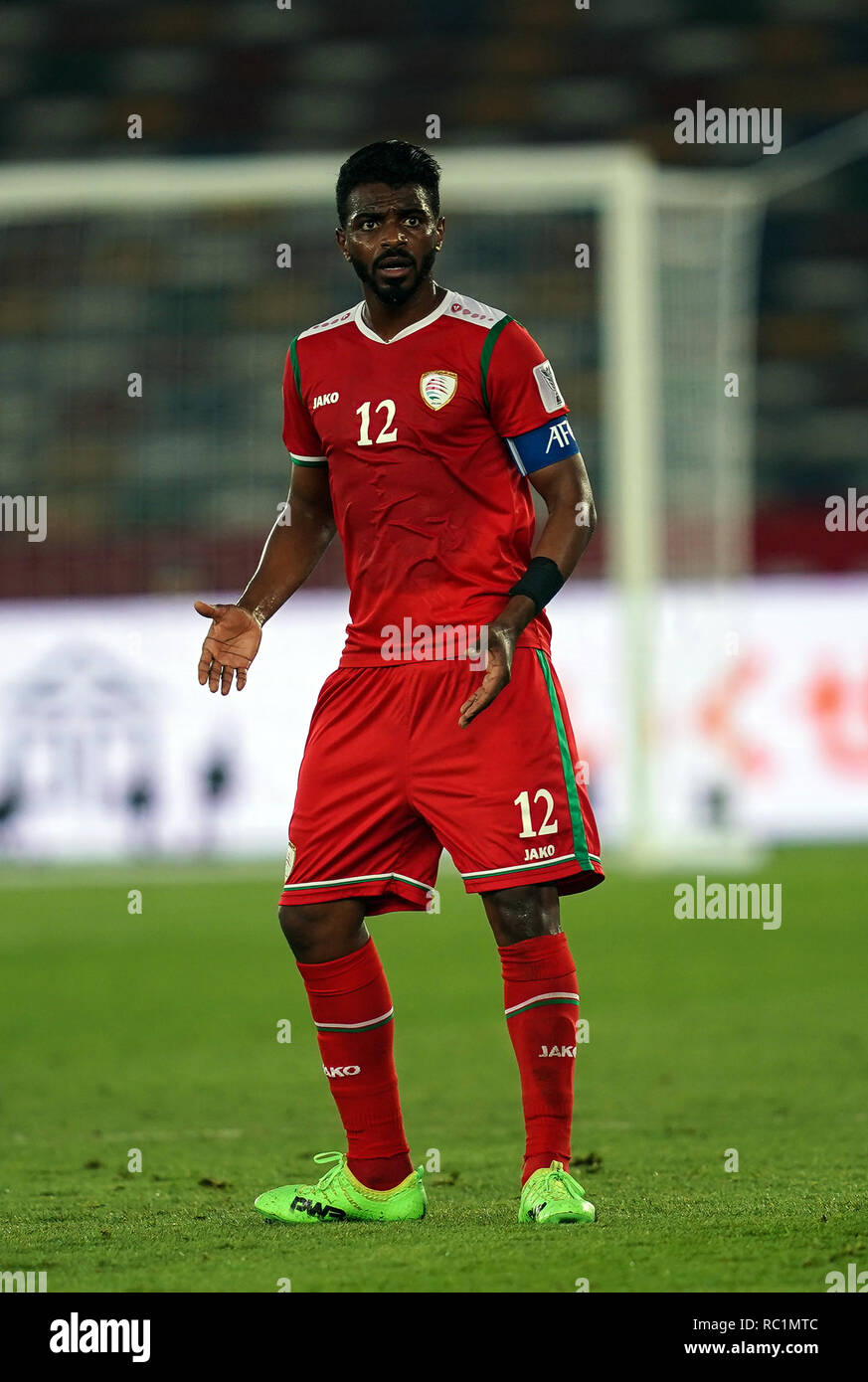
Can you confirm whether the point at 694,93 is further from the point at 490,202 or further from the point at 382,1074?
the point at 382,1074

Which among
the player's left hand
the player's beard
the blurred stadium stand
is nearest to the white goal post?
the blurred stadium stand

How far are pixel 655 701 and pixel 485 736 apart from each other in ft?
25.3

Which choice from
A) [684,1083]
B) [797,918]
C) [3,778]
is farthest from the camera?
[3,778]

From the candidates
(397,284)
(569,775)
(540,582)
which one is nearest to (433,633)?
(540,582)

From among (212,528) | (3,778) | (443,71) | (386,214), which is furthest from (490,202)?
(386,214)

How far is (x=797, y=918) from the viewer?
387 inches

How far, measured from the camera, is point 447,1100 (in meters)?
5.71

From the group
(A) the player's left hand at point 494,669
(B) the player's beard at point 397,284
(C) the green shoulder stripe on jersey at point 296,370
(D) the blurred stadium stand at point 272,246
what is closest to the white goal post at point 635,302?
(D) the blurred stadium stand at point 272,246

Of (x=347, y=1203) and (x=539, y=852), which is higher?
(x=539, y=852)

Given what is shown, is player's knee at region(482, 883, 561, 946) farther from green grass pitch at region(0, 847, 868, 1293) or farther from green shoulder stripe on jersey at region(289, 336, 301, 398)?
green shoulder stripe on jersey at region(289, 336, 301, 398)

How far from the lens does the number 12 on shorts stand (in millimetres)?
3717

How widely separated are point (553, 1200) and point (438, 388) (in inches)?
56.3

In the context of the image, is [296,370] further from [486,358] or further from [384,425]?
[486,358]

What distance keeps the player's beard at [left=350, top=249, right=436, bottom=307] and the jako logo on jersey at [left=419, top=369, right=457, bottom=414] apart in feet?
0.50
